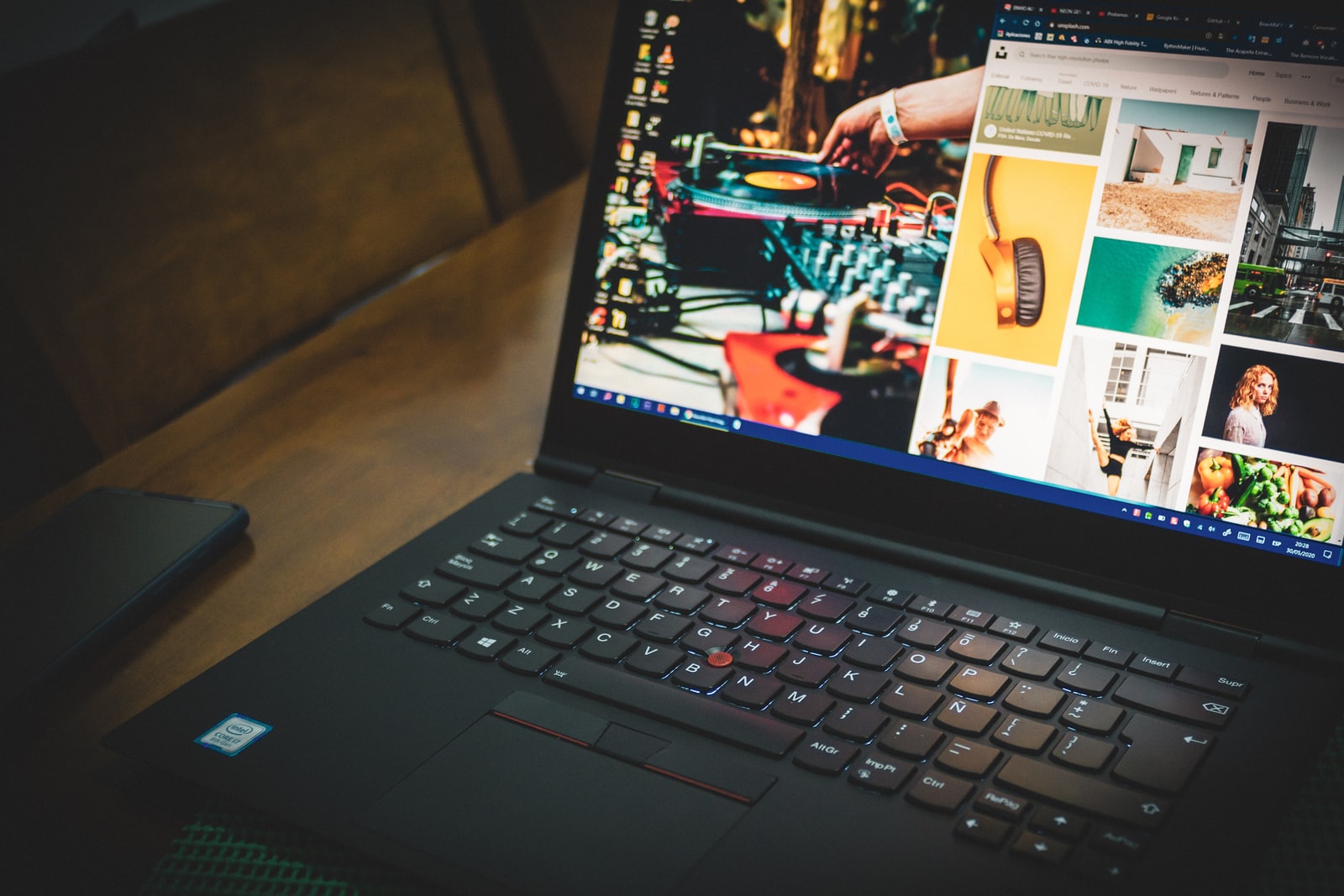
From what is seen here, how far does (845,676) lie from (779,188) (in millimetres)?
321

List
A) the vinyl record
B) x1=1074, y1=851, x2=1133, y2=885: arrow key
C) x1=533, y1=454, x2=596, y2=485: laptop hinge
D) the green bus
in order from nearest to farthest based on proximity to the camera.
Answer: x1=1074, y1=851, x2=1133, y2=885: arrow key < the green bus < the vinyl record < x1=533, y1=454, x2=596, y2=485: laptop hinge

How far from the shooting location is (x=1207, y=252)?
0.58 meters

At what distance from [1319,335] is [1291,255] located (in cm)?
5

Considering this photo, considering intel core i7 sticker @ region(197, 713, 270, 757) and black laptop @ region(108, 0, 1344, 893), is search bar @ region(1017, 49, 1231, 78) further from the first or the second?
intel core i7 sticker @ region(197, 713, 270, 757)

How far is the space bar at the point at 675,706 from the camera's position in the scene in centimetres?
53

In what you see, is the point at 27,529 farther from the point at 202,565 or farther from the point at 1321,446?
the point at 1321,446

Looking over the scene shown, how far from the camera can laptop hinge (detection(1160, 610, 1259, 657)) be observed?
0.58 m

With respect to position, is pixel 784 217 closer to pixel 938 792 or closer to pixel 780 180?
pixel 780 180

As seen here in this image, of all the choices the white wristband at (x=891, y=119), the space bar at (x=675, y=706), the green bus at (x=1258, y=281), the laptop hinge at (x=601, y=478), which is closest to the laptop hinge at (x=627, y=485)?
the laptop hinge at (x=601, y=478)

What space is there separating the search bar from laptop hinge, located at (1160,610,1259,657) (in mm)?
308

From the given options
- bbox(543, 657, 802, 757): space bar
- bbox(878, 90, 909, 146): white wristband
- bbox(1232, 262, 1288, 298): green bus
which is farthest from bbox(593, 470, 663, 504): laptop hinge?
bbox(1232, 262, 1288, 298): green bus

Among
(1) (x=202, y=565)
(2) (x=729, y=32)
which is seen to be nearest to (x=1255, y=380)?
(2) (x=729, y=32)

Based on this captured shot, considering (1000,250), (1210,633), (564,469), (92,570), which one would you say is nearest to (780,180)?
(1000,250)

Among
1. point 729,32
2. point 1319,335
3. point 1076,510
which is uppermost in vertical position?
point 729,32
